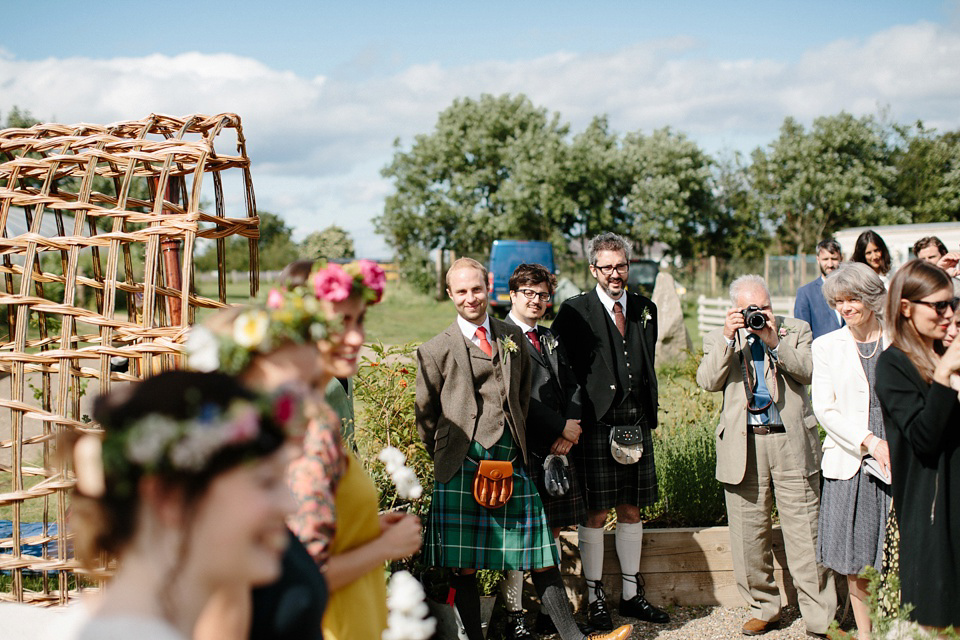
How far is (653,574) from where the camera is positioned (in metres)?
4.41

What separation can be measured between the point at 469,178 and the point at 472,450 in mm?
29304

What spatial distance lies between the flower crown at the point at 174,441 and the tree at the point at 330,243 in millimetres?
53197

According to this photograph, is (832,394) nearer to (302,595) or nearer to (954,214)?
(302,595)

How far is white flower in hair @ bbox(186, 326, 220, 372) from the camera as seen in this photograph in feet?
4.55

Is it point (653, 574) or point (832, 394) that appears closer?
point (832, 394)

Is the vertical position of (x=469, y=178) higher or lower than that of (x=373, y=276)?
higher

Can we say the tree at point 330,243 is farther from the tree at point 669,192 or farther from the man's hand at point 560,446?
the man's hand at point 560,446

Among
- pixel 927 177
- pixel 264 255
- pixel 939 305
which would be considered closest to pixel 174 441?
pixel 939 305

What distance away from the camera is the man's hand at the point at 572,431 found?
155 inches

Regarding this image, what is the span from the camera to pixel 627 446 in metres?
4.19

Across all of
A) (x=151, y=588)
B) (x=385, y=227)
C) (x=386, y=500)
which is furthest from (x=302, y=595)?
(x=385, y=227)

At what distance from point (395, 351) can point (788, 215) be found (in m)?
36.5

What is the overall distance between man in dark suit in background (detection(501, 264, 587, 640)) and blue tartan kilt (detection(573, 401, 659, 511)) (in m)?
0.11

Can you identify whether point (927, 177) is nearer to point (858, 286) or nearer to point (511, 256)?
point (511, 256)
